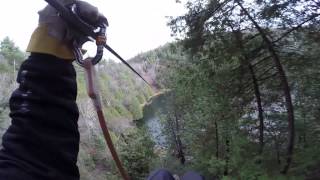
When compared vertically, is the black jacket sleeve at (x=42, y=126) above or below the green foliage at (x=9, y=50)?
below

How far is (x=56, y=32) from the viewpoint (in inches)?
Result: 26.6

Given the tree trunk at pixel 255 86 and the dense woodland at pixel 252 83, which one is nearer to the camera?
the dense woodland at pixel 252 83

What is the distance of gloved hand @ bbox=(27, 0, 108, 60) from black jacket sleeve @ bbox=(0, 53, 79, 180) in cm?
1

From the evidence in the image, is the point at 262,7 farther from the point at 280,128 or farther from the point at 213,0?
the point at 280,128

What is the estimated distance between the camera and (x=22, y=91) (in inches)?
26.5

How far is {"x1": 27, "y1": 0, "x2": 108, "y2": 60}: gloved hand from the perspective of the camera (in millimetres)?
664

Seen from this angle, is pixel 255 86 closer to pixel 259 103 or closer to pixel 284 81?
pixel 259 103

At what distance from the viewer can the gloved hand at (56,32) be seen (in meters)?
0.66

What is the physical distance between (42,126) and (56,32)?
15cm

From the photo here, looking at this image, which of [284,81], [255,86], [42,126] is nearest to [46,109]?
[42,126]

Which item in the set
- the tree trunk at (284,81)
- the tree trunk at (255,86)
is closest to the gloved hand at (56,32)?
the tree trunk at (284,81)

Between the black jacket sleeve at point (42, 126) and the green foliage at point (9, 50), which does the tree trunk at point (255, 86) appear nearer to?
the green foliage at point (9, 50)

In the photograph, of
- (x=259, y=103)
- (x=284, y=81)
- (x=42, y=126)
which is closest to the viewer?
(x=42, y=126)

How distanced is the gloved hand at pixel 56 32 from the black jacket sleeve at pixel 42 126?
0.04ft
